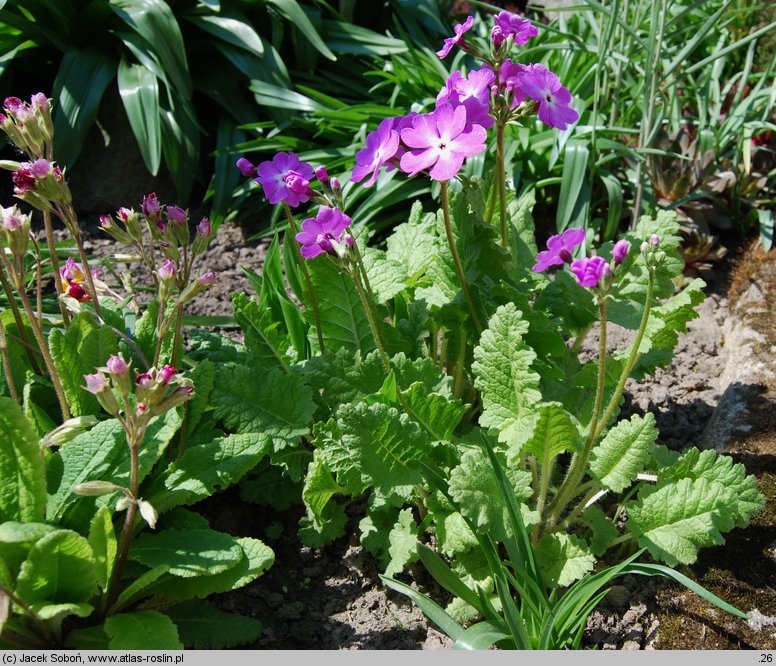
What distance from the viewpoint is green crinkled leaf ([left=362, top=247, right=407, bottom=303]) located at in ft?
7.45

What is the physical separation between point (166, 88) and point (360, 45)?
98 centimetres

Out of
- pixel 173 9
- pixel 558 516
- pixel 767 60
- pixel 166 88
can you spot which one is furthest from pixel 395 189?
pixel 767 60

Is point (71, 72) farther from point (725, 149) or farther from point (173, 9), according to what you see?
point (725, 149)

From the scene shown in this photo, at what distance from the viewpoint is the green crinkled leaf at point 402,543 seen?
1.91 meters

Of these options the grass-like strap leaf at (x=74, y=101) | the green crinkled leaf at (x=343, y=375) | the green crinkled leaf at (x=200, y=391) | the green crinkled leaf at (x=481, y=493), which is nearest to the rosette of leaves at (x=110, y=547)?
the green crinkled leaf at (x=200, y=391)

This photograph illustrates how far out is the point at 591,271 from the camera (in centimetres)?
147

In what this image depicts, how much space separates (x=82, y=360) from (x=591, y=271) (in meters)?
1.26

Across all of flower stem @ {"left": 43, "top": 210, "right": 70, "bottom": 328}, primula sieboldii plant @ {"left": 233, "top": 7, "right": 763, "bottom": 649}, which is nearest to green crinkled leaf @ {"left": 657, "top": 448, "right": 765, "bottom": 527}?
primula sieboldii plant @ {"left": 233, "top": 7, "right": 763, "bottom": 649}

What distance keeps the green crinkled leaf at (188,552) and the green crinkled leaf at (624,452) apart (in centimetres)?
82

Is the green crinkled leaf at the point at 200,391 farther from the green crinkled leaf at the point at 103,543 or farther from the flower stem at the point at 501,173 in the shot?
the flower stem at the point at 501,173

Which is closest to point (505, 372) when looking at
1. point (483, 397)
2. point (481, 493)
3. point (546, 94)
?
point (483, 397)

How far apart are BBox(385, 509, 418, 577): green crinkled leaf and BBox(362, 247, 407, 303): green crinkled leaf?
0.60 meters

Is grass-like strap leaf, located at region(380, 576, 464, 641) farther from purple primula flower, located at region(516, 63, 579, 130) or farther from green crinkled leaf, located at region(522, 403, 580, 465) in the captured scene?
purple primula flower, located at region(516, 63, 579, 130)

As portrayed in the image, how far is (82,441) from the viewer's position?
1.87 m
